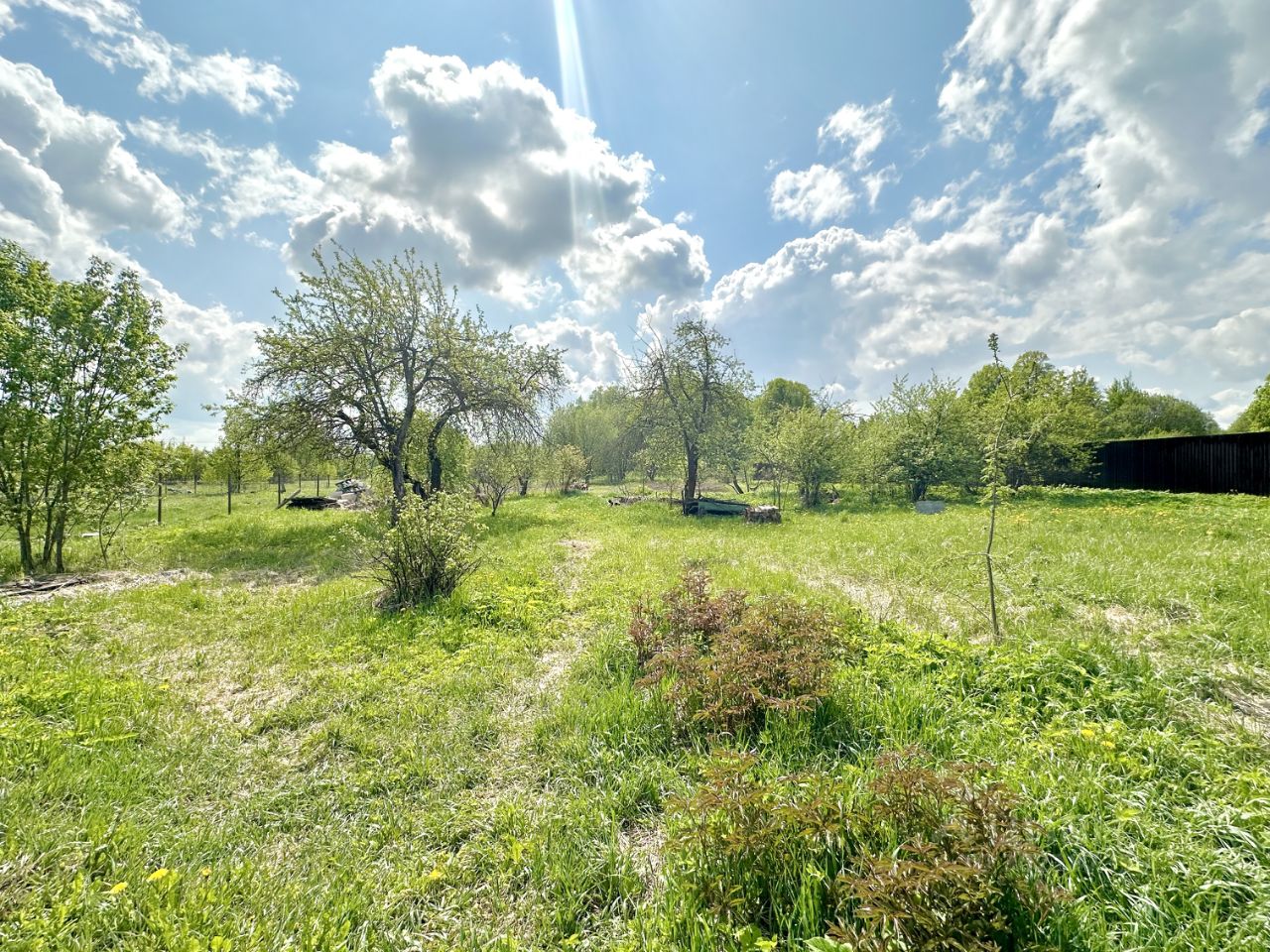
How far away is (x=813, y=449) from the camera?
19656 millimetres

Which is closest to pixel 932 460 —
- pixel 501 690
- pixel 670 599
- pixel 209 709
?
pixel 670 599

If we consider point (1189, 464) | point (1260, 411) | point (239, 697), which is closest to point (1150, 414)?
point (1260, 411)

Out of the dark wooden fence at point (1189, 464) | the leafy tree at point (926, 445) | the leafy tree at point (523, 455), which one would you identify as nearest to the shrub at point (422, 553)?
the leafy tree at point (523, 455)

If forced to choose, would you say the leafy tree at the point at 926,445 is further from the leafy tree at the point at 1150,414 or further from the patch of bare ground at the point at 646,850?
the leafy tree at the point at 1150,414

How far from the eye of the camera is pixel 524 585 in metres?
8.16

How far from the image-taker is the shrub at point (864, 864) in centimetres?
170

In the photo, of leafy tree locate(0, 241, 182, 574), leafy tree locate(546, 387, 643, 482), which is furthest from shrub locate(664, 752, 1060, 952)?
leafy tree locate(546, 387, 643, 482)

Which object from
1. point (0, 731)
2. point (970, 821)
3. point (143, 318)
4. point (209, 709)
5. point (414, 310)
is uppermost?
point (414, 310)

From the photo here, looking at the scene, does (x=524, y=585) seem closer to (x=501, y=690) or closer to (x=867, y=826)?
(x=501, y=690)

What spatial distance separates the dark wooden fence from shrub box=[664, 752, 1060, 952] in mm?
24740

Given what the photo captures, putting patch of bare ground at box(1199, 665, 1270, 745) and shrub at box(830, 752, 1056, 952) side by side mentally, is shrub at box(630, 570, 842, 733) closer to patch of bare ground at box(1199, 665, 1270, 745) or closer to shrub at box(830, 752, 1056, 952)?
shrub at box(830, 752, 1056, 952)

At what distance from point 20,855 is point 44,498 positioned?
10.9m

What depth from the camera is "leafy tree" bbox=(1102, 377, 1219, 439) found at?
38.4 meters

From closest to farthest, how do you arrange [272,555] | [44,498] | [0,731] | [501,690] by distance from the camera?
[0,731]
[501,690]
[44,498]
[272,555]
